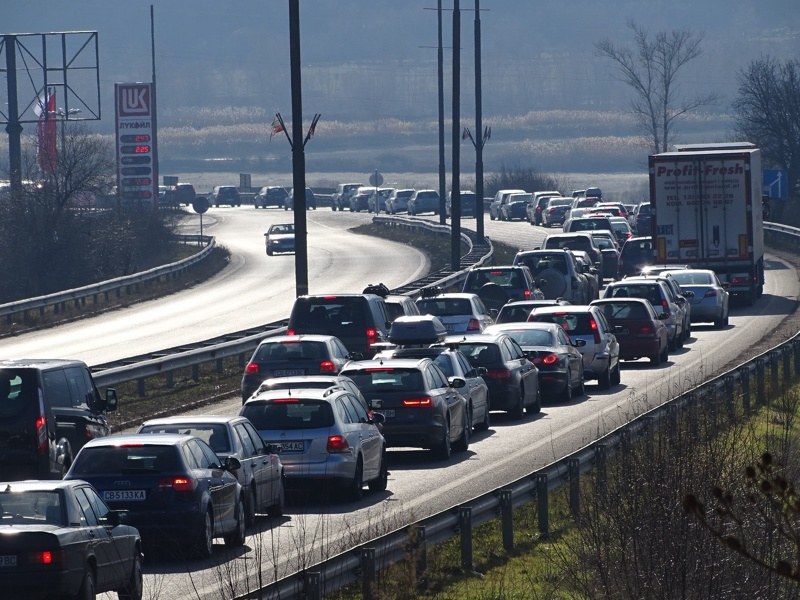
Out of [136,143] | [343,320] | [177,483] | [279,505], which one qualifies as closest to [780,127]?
[136,143]

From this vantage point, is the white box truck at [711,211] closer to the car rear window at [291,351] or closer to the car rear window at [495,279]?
the car rear window at [495,279]

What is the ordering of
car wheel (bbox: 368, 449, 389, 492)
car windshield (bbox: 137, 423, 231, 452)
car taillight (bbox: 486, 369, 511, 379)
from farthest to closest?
1. car taillight (bbox: 486, 369, 511, 379)
2. car wheel (bbox: 368, 449, 389, 492)
3. car windshield (bbox: 137, 423, 231, 452)

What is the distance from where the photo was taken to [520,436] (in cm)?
2564

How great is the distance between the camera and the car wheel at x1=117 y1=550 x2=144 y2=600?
13.3m

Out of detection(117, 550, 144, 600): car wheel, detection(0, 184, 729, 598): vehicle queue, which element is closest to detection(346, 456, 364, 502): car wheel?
detection(0, 184, 729, 598): vehicle queue

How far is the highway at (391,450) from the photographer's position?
1548 centimetres

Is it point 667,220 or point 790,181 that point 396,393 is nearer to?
point 667,220

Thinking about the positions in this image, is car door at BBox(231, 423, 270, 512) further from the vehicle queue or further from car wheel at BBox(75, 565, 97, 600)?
car wheel at BBox(75, 565, 97, 600)

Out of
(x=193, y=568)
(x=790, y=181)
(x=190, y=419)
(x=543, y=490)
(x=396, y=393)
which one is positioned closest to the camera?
(x=193, y=568)

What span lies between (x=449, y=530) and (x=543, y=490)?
225 cm

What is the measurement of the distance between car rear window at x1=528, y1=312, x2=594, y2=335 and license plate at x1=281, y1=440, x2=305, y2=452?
1333 centimetres

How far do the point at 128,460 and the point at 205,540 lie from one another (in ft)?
3.23

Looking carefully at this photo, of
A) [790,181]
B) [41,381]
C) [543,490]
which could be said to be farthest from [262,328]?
[790,181]

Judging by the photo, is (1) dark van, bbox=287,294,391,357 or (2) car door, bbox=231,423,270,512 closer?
(2) car door, bbox=231,423,270,512
